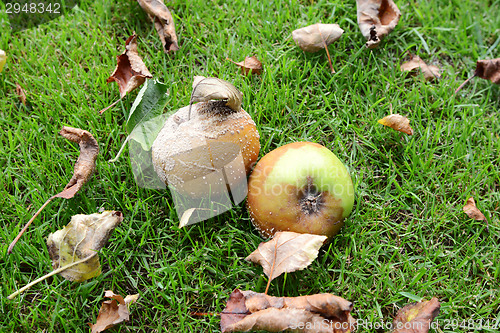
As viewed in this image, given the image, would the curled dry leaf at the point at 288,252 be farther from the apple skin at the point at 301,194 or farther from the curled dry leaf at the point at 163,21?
the curled dry leaf at the point at 163,21

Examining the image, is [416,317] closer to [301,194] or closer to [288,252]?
[288,252]

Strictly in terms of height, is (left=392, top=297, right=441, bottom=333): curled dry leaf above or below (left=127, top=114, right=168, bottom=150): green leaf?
below

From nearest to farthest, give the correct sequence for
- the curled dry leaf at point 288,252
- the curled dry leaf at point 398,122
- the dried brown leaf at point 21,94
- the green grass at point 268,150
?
the curled dry leaf at point 288,252 → the green grass at point 268,150 → the curled dry leaf at point 398,122 → the dried brown leaf at point 21,94

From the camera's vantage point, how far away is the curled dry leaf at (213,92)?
2055 mm

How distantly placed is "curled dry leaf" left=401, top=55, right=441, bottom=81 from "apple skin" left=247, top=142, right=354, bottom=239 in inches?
48.1

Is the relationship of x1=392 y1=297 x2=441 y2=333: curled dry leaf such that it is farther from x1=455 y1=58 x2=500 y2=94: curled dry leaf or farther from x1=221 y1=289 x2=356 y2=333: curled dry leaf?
x1=455 y1=58 x2=500 y2=94: curled dry leaf

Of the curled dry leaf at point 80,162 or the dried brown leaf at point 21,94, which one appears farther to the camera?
the dried brown leaf at point 21,94

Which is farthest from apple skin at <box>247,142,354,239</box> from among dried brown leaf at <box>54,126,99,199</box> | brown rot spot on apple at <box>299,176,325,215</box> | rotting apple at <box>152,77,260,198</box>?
dried brown leaf at <box>54,126,99,199</box>

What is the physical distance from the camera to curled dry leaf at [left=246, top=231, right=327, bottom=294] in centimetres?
200

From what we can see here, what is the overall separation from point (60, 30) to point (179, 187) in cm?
173

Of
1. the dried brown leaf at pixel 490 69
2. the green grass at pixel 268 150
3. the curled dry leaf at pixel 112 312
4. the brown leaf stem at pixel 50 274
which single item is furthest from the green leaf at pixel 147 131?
the dried brown leaf at pixel 490 69

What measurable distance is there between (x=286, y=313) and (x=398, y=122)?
138 cm

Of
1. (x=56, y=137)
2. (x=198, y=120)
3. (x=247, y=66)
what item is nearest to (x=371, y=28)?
(x=247, y=66)

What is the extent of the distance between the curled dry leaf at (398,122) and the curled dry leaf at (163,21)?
1.49 metres
